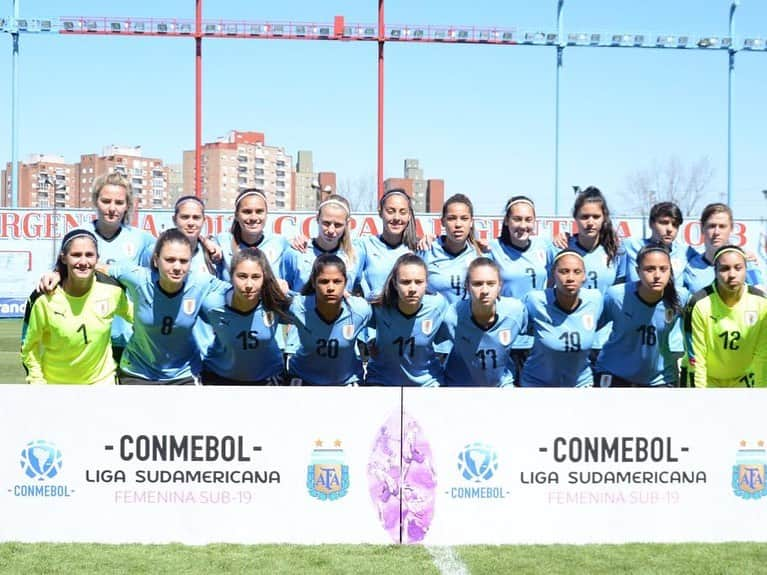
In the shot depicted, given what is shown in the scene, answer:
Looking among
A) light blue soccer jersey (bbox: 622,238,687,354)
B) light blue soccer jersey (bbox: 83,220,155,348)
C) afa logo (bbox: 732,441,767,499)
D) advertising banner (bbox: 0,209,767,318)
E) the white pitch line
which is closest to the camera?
the white pitch line

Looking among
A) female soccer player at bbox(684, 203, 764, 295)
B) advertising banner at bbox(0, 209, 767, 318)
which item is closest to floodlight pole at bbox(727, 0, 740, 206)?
advertising banner at bbox(0, 209, 767, 318)

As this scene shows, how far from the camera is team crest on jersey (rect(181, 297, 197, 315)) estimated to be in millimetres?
5879

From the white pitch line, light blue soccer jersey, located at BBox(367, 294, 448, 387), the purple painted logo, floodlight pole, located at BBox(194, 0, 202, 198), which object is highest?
floodlight pole, located at BBox(194, 0, 202, 198)

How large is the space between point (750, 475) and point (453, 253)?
2.61 metres

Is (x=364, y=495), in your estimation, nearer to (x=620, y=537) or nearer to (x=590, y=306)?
→ (x=620, y=537)

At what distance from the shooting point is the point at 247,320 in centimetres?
579

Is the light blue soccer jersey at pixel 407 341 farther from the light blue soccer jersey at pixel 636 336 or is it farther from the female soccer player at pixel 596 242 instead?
the female soccer player at pixel 596 242

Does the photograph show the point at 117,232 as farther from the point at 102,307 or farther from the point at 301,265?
the point at 301,265

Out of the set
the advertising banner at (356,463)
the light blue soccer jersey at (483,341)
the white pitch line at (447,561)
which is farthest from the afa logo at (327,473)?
the light blue soccer jersey at (483,341)

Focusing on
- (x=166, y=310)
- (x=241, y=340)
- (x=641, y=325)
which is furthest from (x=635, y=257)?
(x=166, y=310)

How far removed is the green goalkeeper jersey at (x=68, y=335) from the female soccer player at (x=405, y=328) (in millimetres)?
1694

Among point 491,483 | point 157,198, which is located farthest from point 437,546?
point 157,198

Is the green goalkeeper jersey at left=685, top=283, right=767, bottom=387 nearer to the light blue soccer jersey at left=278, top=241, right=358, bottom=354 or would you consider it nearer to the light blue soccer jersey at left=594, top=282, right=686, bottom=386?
the light blue soccer jersey at left=594, top=282, right=686, bottom=386

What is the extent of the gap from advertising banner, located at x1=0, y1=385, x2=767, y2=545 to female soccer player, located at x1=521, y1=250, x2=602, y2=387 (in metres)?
0.73
